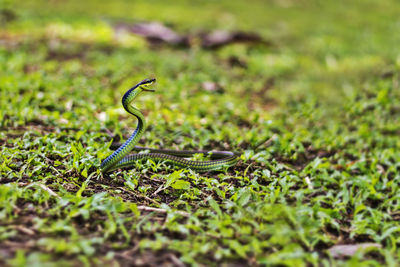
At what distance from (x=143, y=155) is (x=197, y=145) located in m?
0.91

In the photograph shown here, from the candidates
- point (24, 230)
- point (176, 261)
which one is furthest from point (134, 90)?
point (176, 261)

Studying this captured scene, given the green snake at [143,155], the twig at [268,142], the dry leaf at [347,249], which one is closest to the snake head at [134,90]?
the green snake at [143,155]

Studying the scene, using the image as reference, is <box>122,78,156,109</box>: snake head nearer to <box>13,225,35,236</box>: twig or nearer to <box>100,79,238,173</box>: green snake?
<box>100,79,238,173</box>: green snake

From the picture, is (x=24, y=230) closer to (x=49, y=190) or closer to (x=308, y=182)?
(x=49, y=190)

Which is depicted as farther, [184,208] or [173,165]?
[173,165]

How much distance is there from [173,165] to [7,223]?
1.60m

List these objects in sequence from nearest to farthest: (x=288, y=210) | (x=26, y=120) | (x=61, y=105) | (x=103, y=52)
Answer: (x=288, y=210) → (x=26, y=120) → (x=61, y=105) → (x=103, y=52)

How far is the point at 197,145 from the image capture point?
14.6 ft

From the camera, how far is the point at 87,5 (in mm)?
11500

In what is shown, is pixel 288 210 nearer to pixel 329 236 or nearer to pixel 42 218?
pixel 329 236

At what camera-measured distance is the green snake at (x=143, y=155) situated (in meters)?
3.00

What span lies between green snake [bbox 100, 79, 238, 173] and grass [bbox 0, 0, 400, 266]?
0.08m

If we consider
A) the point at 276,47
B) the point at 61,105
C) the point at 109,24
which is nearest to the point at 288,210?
the point at 61,105

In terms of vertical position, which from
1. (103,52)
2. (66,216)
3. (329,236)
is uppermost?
(103,52)
